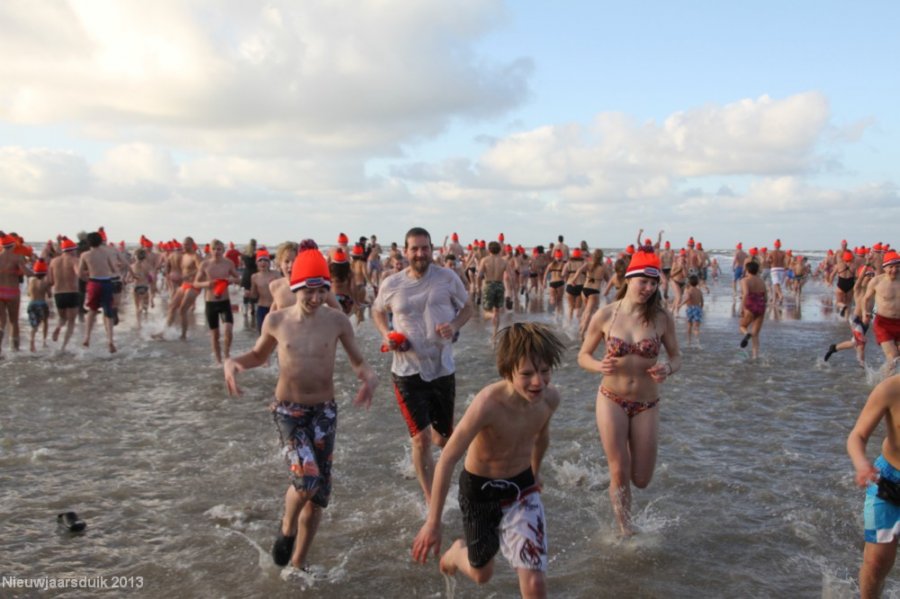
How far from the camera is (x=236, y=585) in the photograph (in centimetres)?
420

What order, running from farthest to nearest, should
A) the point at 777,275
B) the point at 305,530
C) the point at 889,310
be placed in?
the point at 777,275 < the point at 889,310 < the point at 305,530

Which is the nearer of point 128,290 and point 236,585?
point 236,585

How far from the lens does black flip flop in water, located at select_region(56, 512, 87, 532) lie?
16.1 feet

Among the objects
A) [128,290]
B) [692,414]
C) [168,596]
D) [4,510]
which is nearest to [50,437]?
[4,510]

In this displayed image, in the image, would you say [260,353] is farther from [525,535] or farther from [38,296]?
[38,296]

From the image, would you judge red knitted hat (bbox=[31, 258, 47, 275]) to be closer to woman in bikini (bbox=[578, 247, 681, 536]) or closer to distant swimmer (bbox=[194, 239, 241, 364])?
distant swimmer (bbox=[194, 239, 241, 364])

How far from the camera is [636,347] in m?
4.62

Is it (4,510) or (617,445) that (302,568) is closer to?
(617,445)

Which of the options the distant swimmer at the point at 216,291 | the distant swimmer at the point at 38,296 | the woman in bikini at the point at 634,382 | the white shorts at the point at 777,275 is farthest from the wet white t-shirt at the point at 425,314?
the white shorts at the point at 777,275

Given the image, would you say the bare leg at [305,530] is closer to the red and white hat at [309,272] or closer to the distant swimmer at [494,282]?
the red and white hat at [309,272]

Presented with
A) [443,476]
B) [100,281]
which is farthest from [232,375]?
[100,281]

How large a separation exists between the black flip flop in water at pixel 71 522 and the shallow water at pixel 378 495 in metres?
0.07

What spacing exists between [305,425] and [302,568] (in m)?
0.93

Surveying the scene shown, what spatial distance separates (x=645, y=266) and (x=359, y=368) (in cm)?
202
